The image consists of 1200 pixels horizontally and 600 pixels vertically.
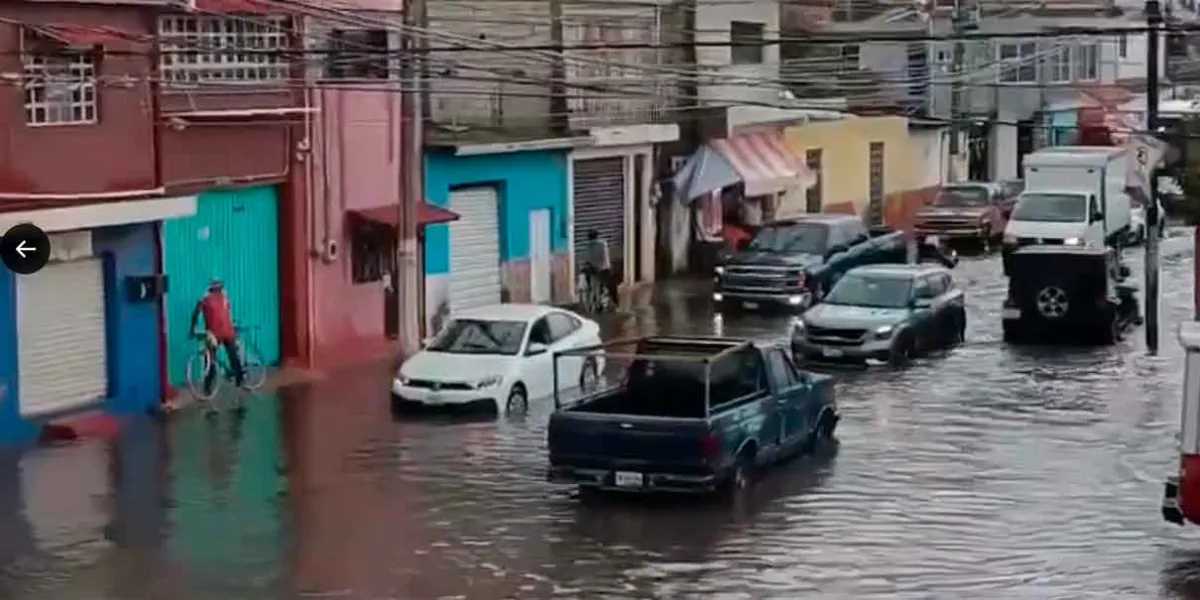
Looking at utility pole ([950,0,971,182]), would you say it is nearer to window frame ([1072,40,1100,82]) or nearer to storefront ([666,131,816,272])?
window frame ([1072,40,1100,82])

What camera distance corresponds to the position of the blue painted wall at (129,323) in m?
27.8

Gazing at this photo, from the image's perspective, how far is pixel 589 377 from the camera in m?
30.3

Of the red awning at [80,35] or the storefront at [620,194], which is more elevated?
the red awning at [80,35]

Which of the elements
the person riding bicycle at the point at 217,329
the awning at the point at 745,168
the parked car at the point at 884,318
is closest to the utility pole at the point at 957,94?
the awning at the point at 745,168

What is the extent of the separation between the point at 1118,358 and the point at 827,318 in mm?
4433

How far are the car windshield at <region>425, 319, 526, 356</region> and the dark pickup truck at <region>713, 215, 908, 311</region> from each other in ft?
38.3

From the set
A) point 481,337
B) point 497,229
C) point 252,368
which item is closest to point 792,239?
point 497,229

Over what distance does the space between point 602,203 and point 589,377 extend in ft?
45.6

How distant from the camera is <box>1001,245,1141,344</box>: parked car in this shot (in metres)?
35.2

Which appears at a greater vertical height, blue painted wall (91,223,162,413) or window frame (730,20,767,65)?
window frame (730,20,767,65)

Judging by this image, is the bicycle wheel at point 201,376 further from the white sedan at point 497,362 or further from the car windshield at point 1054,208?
the car windshield at point 1054,208

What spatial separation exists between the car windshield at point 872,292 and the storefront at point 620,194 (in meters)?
8.25

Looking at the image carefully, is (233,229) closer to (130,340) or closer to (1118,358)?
(130,340)

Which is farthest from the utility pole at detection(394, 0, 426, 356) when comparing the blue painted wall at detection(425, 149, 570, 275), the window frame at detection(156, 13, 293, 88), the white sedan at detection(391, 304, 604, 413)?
the white sedan at detection(391, 304, 604, 413)
